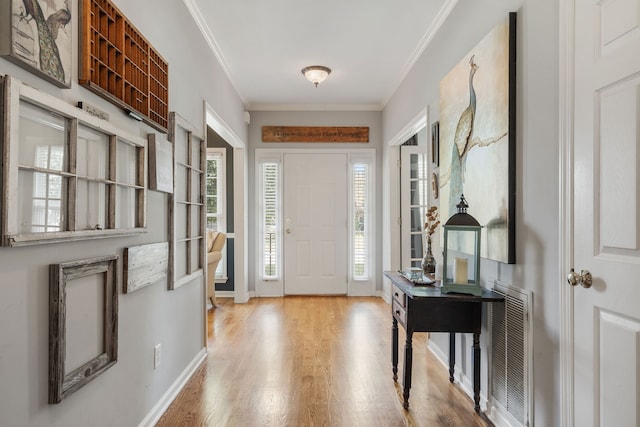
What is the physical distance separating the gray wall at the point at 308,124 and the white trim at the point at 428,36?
0.96 metres

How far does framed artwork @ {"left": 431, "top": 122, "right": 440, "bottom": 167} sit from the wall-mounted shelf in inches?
76.5

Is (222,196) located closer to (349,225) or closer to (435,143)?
(349,225)

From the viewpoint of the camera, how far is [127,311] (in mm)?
1846

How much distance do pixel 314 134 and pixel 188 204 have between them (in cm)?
294

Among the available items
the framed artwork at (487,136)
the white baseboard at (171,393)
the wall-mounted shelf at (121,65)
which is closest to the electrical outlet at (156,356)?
the white baseboard at (171,393)

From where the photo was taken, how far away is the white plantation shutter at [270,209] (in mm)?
5387

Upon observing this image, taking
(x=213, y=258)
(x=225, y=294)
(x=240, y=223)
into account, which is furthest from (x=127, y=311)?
(x=225, y=294)

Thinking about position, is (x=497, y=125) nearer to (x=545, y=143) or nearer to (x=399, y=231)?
(x=545, y=143)

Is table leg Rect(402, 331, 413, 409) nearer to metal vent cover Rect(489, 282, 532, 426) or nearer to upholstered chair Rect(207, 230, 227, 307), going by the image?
metal vent cover Rect(489, 282, 532, 426)

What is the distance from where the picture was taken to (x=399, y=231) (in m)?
4.99

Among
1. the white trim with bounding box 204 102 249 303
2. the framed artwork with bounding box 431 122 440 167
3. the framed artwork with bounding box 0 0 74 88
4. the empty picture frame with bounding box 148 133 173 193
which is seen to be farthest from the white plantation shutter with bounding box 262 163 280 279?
the framed artwork with bounding box 0 0 74 88

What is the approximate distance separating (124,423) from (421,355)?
7.27ft

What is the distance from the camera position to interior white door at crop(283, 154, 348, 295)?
5.38m

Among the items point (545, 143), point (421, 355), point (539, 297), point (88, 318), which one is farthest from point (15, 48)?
point (421, 355)
